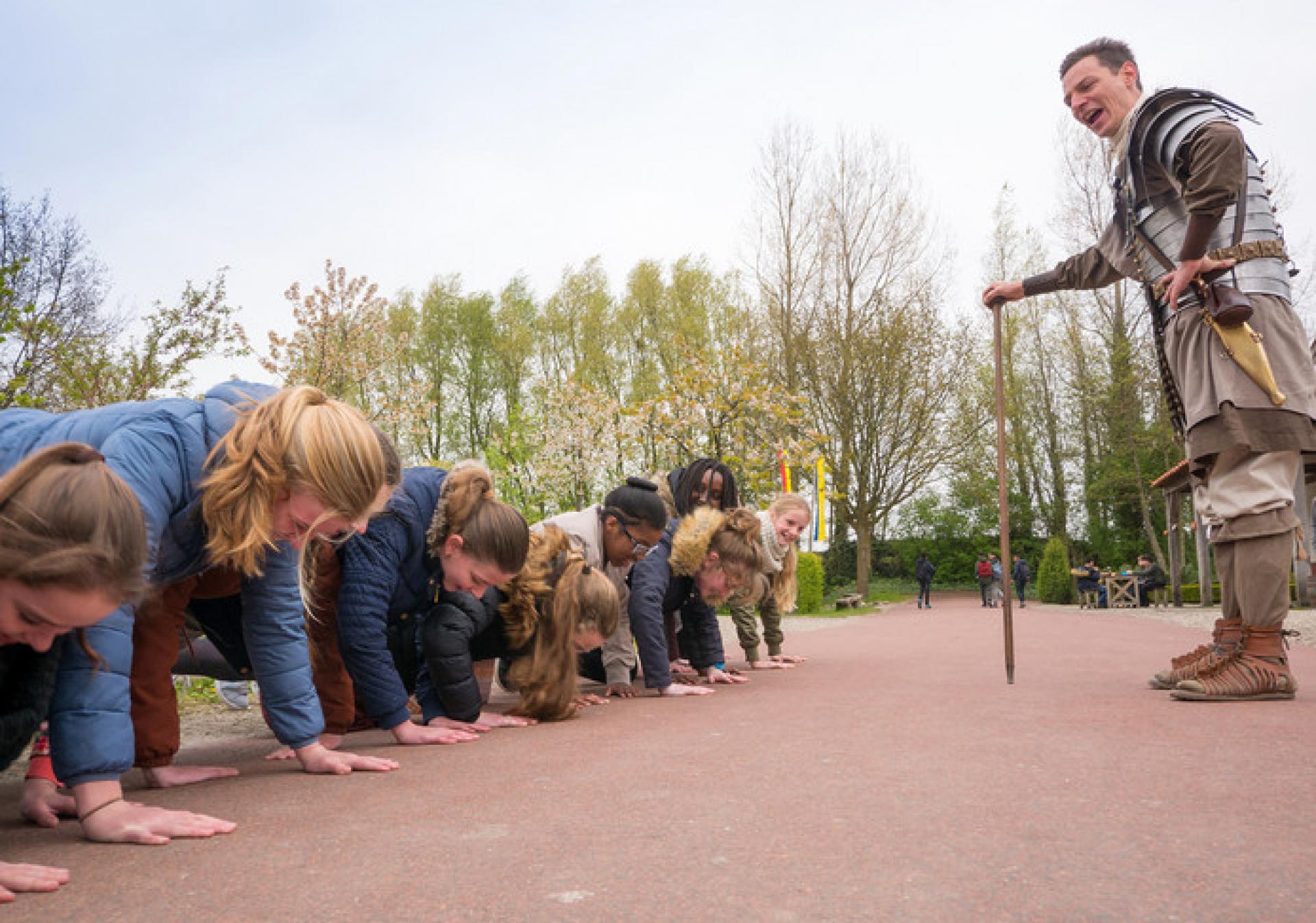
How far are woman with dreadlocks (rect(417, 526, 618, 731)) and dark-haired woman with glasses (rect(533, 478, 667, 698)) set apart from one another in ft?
1.85

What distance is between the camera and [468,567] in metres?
3.41

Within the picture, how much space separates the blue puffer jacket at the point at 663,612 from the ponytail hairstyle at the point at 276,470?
8.08 ft

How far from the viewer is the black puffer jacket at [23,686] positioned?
1.91m

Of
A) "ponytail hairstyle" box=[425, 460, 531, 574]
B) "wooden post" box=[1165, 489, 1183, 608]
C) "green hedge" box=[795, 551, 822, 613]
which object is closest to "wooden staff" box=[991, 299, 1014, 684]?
"ponytail hairstyle" box=[425, 460, 531, 574]

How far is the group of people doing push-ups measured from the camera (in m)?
1.73

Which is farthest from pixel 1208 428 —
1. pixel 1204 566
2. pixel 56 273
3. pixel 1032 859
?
pixel 1204 566

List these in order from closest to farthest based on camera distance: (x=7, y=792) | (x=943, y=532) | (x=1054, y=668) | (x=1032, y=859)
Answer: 1. (x=1032, y=859)
2. (x=7, y=792)
3. (x=1054, y=668)
4. (x=943, y=532)

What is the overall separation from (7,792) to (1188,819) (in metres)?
2.99

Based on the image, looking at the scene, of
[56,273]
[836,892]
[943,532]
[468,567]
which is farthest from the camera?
[943,532]

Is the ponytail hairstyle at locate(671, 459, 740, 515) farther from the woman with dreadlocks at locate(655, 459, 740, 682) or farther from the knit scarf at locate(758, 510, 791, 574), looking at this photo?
the knit scarf at locate(758, 510, 791, 574)

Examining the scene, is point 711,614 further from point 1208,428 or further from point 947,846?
point 947,846

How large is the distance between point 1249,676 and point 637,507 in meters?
2.67

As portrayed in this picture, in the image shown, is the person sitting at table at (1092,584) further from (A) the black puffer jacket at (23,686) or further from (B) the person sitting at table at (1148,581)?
(A) the black puffer jacket at (23,686)

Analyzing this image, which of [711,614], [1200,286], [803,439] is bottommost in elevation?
[711,614]
